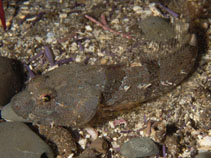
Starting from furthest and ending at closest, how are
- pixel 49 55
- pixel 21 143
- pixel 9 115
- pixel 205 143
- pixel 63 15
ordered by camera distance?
pixel 63 15
pixel 49 55
pixel 9 115
pixel 205 143
pixel 21 143

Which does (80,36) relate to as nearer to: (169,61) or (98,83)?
(98,83)

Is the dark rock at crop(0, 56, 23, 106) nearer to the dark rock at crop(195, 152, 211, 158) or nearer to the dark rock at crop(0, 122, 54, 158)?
A: the dark rock at crop(0, 122, 54, 158)

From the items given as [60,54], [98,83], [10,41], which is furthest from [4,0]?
[98,83]

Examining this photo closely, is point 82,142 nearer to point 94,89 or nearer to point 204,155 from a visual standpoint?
point 94,89

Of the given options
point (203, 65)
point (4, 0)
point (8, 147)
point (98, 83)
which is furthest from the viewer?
point (4, 0)

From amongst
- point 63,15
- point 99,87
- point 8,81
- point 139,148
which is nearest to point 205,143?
point 139,148

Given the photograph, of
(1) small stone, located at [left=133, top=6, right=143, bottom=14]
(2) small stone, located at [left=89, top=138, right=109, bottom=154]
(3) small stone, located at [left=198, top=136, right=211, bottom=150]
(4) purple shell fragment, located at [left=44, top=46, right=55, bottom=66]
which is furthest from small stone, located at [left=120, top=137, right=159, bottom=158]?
(1) small stone, located at [left=133, top=6, right=143, bottom=14]

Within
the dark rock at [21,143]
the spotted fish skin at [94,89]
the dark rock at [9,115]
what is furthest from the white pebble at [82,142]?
the dark rock at [9,115]
